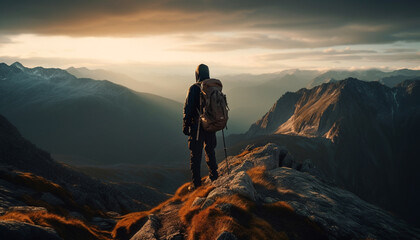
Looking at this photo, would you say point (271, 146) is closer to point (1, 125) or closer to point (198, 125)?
point (198, 125)

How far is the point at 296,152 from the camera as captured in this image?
148m

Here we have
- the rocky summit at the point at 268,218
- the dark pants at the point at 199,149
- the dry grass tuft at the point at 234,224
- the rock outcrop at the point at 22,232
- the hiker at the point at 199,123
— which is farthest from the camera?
the dark pants at the point at 199,149

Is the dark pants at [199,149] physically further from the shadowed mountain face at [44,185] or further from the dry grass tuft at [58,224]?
the shadowed mountain face at [44,185]

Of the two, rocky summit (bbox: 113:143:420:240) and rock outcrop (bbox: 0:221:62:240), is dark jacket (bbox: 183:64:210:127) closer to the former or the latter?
rocky summit (bbox: 113:143:420:240)

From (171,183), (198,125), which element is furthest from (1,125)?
(198,125)

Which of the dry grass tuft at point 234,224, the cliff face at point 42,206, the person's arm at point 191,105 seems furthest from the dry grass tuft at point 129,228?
the person's arm at point 191,105

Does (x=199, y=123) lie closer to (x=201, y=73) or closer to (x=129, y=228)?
(x=201, y=73)

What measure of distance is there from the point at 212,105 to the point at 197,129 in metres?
2.18

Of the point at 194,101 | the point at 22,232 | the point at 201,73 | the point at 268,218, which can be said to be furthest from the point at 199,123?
the point at 22,232

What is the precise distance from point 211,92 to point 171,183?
128m

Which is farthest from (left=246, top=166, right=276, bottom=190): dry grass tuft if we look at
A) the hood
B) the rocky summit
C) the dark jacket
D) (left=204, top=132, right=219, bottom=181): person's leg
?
the hood

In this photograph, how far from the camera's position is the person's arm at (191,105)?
13523 millimetres

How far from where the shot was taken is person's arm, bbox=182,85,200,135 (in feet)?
44.4

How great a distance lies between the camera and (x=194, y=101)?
13.7 meters
